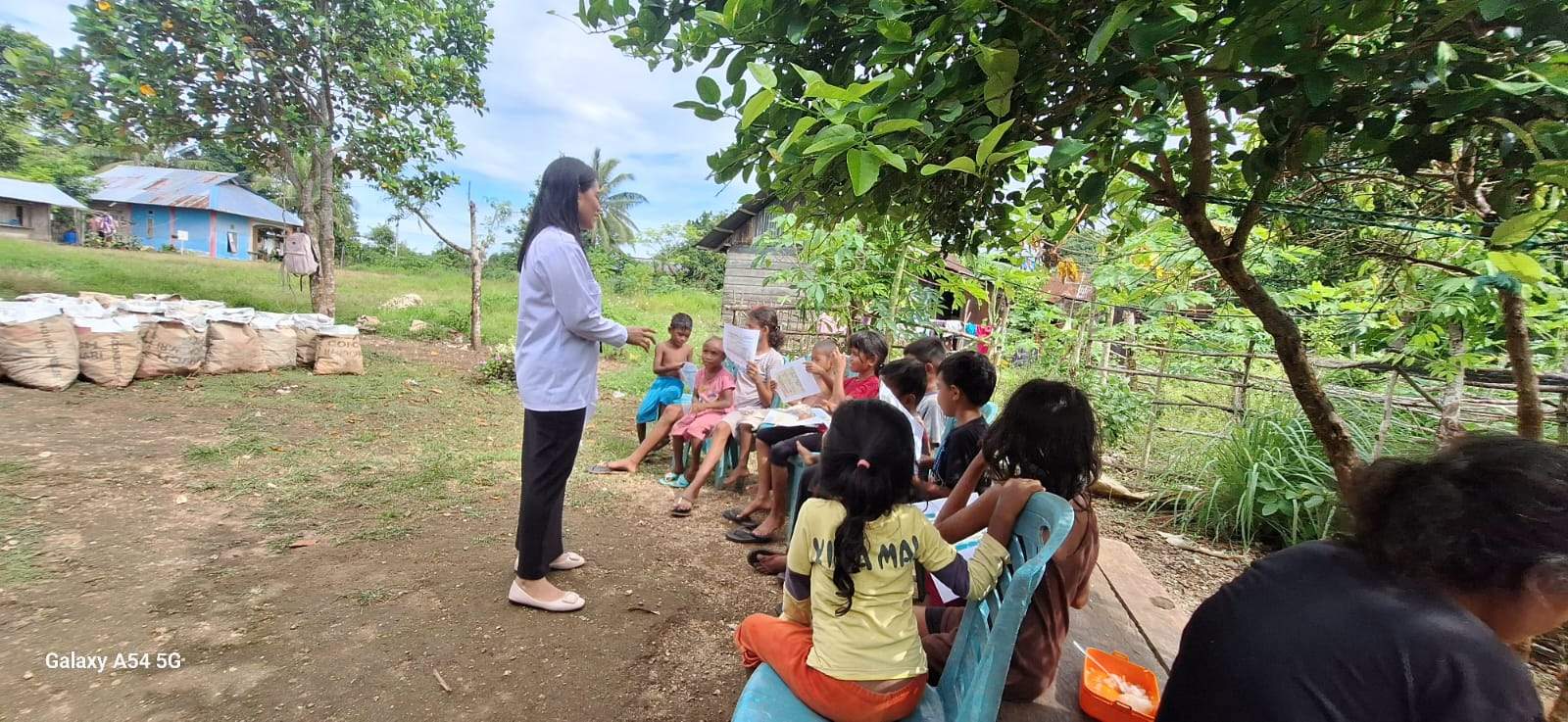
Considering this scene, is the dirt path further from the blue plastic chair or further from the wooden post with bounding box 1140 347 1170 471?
the wooden post with bounding box 1140 347 1170 471

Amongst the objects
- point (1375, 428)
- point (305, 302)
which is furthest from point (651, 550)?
point (305, 302)

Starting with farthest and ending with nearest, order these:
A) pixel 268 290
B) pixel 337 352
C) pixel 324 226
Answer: pixel 268 290, pixel 324 226, pixel 337 352

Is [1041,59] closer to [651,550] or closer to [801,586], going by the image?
[801,586]

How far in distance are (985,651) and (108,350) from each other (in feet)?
24.7

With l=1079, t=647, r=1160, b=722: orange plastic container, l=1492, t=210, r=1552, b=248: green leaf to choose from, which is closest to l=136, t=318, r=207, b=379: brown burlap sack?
l=1079, t=647, r=1160, b=722: orange plastic container

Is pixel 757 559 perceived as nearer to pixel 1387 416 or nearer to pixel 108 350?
pixel 1387 416

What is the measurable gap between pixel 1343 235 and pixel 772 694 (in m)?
2.51

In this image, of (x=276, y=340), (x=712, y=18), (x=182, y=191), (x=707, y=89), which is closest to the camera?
(x=712, y=18)

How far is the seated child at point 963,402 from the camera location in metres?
2.72

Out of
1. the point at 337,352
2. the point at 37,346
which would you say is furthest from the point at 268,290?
the point at 37,346

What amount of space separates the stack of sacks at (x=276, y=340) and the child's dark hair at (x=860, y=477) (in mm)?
7441

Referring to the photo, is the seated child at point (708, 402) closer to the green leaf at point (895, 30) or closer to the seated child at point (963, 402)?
the seated child at point (963, 402)

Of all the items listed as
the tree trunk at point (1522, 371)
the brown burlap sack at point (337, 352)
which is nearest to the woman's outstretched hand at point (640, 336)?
the tree trunk at point (1522, 371)

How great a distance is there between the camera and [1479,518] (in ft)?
2.87
